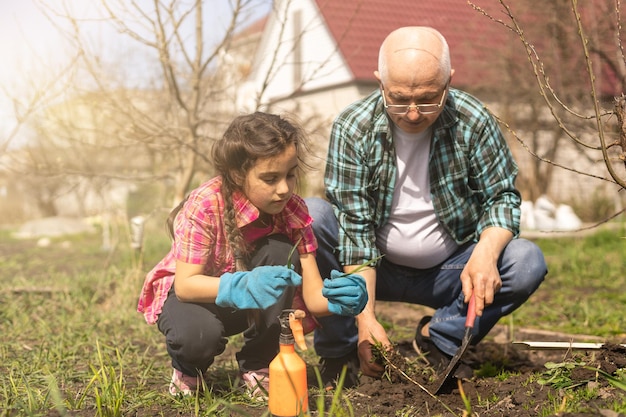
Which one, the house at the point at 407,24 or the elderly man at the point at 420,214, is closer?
the elderly man at the point at 420,214

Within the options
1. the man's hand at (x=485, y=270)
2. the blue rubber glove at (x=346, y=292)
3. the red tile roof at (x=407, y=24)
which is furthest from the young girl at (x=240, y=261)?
the red tile roof at (x=407, y=24)

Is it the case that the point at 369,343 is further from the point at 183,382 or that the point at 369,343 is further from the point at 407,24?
the point at 407,24

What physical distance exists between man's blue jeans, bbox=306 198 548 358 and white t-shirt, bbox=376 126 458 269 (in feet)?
0.25

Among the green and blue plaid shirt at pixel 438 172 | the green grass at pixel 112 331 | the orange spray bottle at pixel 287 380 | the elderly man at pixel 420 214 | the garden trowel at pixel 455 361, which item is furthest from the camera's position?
the green and blue plaid shirt at pixel 438 172

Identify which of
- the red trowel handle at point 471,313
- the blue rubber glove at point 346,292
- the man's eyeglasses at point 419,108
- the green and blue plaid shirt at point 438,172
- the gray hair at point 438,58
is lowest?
the red trowel handle at point 471,313

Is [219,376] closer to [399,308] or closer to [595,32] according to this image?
[399,308]

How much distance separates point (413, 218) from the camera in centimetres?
295

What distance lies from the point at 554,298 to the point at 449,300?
1.88 m

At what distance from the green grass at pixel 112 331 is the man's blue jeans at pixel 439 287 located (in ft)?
1.59

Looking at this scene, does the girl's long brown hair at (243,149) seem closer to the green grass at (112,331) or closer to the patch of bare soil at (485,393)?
the green grass at (112,331)

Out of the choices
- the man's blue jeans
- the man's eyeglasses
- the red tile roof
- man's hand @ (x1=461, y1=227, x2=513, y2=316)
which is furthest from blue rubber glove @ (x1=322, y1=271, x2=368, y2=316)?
the red tile roof

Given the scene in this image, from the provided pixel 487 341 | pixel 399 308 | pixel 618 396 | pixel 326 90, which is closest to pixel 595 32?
pixel 399 308

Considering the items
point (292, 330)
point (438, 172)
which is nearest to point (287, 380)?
point (292, 330)

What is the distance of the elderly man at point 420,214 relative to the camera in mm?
2707
